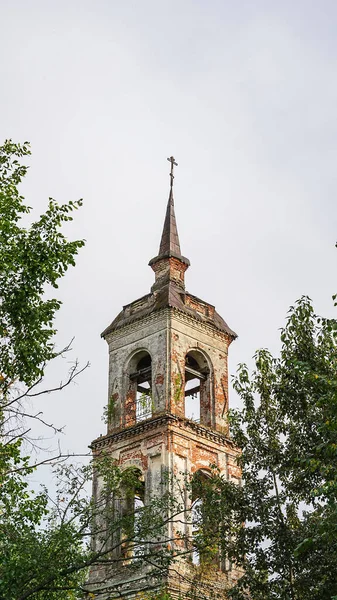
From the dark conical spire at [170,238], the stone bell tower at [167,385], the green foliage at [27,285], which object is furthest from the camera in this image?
the dark conical spire at [170,238]

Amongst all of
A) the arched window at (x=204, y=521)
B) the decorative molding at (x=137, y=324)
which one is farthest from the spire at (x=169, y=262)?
the arched window at (x=204, y=521)

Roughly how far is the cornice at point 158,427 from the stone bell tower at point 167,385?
0.08 ft

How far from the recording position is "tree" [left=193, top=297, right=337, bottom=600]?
15.3 m

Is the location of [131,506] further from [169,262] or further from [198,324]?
[169,262]

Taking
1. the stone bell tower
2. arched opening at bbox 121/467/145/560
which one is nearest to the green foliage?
arched opening at bbox 121/467/145/560

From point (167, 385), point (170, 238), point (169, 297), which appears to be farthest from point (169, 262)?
point (167, 385)

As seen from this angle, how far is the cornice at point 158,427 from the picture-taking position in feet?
77.5

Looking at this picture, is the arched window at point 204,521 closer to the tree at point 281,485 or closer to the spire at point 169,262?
the tree at point 281,485

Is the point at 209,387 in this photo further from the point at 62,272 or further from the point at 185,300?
the point at 62,272

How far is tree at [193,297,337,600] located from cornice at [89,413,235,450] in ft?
19.8

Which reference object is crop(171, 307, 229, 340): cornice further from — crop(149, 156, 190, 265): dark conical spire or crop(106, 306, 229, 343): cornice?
crop(149, 156, 190, 265): dark conical spire

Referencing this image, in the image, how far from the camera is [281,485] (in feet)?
54.9

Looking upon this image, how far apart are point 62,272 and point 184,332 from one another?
12.6 meters

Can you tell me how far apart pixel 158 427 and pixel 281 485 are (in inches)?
288
